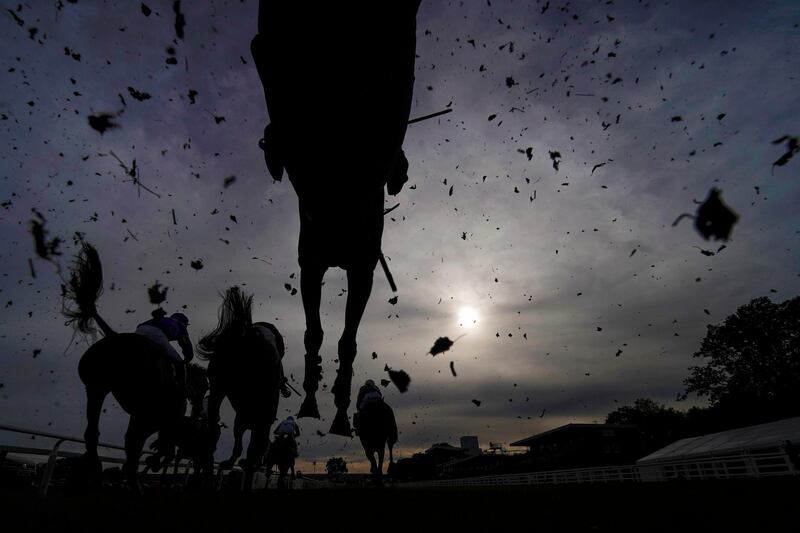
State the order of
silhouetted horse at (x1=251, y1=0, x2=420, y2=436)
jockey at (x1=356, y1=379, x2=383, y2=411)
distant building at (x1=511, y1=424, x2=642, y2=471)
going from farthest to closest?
distant building at (x1=511, y1=424, x2=642, y2=471) → jockey at (x1=356, y1=379, x2=383, y2=411) → silhouetted horse at (x1=251, y1=0, x2=420, y2=436)

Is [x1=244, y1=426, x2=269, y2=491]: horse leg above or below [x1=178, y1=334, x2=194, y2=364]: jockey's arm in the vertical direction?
below

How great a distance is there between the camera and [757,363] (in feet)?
140

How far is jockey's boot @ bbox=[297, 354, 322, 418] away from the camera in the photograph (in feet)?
12.2

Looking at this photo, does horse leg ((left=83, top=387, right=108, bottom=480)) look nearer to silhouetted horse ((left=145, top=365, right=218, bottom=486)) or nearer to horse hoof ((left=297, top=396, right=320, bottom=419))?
silhouetted horse ((left=145, top=365, right=218, bottom=486))

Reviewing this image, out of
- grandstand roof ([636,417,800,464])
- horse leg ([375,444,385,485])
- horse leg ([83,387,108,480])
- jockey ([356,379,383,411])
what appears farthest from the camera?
grandstand roof ([636,417,800,464])

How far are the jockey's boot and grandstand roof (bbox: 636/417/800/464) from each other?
22006 mm

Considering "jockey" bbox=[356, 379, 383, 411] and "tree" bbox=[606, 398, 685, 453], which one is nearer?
"jockey" bbox=[356, 379, 383, 411]

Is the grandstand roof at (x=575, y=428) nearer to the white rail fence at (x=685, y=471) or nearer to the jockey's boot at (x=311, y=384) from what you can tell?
the white rail fence at (x=685, y=471)

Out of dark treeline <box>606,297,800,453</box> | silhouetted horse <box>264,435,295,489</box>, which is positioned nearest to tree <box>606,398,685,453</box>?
dark treeline <box>606,297,800,453</box>

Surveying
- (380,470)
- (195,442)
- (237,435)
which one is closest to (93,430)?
(237,435)

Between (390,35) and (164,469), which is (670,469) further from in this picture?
(390,35)

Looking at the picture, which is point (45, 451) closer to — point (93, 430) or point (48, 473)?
point (48, 473)

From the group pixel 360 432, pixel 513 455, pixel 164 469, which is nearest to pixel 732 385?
pixel 513 455

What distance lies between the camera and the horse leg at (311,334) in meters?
3.37
